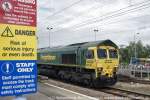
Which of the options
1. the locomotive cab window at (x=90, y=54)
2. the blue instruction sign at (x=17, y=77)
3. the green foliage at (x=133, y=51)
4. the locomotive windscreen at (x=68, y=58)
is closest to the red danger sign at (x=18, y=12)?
the blue instruction sign at (x=17, y=77)

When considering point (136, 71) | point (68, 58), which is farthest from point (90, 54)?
point (136, 71)

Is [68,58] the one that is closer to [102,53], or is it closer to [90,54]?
[90,54]

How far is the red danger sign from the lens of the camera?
3929mm

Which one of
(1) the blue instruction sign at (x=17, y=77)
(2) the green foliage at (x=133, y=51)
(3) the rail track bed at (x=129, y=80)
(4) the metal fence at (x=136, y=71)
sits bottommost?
(3) the rail track bed at (x=129, y=80)

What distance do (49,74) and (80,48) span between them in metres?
9.06

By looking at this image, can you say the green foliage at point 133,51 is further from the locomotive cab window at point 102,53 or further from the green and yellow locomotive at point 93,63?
the locomotive cab window at point 102,53

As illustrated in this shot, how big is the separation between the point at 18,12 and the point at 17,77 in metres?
0.79

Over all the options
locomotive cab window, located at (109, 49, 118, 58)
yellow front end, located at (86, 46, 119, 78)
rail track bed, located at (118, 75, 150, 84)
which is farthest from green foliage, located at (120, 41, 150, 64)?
yellow front end, located at (86, 46, 119, 78)

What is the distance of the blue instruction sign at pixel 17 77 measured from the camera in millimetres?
3982

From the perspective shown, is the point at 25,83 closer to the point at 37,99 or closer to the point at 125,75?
the point at 37,99

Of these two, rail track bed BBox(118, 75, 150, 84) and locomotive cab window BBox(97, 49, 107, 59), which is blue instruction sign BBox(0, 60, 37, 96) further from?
rail track bed BBox(118, 75, 150, 84)

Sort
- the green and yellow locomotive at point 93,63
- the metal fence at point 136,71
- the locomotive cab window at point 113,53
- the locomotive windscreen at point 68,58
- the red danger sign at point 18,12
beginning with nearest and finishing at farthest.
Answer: the red danger sign at point 18,12 < the green and yellow locomotive at point 93,63 < the locomotive cab window at point 113,53 < the locomotive windscreen at point 68,58 < the metal fence at point 136,71

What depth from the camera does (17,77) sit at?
13.4 feet

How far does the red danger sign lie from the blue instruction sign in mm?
499
